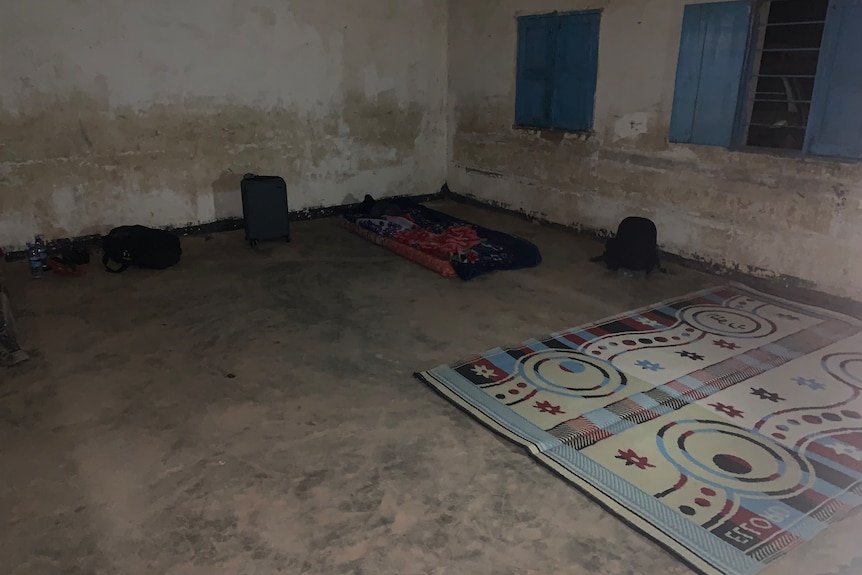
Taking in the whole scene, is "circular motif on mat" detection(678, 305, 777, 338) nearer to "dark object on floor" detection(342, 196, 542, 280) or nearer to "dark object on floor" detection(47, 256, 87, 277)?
"dark object on floor" detection(342, 196, 542, 280)

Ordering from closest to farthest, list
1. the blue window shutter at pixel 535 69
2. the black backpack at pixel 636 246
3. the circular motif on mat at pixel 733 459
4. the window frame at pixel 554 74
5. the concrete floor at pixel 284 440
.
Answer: the concrete floor at pixel 284 440
the circular motif on mat at pixel 733 459
the black backpack at pixel 636 246
the window frame at pixel 554 74
the blue window shutter at pixel 535 69

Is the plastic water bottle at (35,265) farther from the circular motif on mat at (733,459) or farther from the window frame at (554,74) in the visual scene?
the circular motif on mat at (733,459)

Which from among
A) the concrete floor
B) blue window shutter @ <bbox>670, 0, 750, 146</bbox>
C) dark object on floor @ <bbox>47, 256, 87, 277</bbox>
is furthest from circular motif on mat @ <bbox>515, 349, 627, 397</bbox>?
dark object on floor @ <bbox>47, 256, 87, 277</bbox>

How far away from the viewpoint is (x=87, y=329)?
388cm

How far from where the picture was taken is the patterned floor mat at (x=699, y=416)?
2.31 meters

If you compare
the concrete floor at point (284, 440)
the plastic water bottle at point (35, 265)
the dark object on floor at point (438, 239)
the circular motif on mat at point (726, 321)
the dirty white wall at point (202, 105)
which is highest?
the dirty white wall at point (202, 105)

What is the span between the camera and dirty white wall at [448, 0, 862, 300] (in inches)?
166

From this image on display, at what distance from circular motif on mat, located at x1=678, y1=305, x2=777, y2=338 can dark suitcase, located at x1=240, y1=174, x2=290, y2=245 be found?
11.2 feet

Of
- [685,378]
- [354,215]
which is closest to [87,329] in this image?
[354,215]

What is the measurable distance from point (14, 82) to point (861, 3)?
586 cm

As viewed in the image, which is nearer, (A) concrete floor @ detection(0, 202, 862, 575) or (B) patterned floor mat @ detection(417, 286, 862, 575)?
(A) concrete floor @ detection(0, 202, 862, 575)

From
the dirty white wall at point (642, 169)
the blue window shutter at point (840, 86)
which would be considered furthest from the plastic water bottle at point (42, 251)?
the blue window shutter at point (840, 86)

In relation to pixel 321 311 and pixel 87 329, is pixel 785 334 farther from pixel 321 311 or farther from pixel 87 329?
pixel 87 329

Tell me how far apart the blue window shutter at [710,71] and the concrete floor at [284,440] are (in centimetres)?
117
